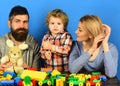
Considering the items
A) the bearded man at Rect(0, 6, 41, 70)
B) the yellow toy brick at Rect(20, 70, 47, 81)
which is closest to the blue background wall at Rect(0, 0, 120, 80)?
the bearded man at Rect(0, 6, 41, 70)

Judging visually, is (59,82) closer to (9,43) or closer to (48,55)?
(48,55)

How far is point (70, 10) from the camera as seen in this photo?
195cm

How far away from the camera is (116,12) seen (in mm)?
1945

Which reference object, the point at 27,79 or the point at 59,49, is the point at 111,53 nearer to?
the point at 59,49

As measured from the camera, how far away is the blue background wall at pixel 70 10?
6.35 ft

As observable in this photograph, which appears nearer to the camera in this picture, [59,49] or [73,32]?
[59,49]

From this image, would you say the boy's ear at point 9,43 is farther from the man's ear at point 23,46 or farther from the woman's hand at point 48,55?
the woman's hand at point 48,55

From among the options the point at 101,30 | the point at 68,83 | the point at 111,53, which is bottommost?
the point at 68,83

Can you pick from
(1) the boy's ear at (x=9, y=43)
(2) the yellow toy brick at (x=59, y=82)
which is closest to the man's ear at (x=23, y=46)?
(1) the boy's ear at (x=9, y=43)

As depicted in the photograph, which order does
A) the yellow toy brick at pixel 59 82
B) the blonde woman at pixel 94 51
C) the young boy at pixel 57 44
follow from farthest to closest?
the young boy at pixel 57 44
the blonde woman at pixel 94 51
the yellow toy brick at pixel 59 82

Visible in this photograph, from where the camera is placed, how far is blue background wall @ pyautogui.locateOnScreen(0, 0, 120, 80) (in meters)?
1.93

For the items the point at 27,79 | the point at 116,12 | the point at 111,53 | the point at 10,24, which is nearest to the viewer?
the point at 27,79

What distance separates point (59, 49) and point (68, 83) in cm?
30

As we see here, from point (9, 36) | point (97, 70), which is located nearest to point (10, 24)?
point (9, 36)
